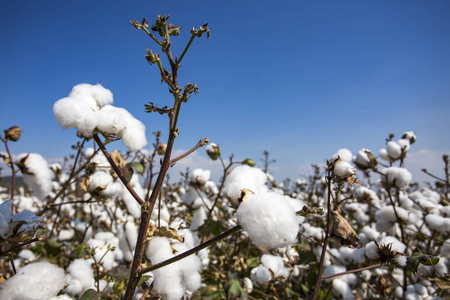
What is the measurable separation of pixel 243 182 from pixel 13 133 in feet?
6.05

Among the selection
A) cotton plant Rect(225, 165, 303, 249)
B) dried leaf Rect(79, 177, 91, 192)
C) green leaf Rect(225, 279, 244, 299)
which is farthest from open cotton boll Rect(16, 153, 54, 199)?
cotton plant Rect(225, 165, 303, 249)

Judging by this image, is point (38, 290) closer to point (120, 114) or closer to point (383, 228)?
point (120, 114)

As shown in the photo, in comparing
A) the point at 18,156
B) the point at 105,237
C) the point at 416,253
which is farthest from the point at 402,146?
the point at 18,156

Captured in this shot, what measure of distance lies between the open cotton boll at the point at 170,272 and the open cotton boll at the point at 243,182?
42 centimetres

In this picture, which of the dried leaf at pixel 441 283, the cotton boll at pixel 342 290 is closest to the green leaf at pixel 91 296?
the dried leaf at pixel 441 283

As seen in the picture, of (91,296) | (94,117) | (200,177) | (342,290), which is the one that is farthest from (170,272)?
(342,290)

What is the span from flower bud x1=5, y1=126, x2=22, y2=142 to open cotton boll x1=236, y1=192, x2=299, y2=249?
1.90 m

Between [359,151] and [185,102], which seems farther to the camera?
[359,151]

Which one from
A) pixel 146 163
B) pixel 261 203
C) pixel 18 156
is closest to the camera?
pixel 261 203

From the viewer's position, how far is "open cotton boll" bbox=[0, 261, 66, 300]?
775 millimetres

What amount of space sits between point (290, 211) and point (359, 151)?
206 centimetres

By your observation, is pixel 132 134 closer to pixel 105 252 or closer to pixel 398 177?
pixel 105 252

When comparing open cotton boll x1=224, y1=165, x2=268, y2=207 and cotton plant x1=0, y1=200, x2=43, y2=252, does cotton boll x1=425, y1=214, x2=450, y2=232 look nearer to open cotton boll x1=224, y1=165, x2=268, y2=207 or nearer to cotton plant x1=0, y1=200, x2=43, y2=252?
open cotton boll x1=224, y1=165, x2=268, y2=207

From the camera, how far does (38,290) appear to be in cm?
81
